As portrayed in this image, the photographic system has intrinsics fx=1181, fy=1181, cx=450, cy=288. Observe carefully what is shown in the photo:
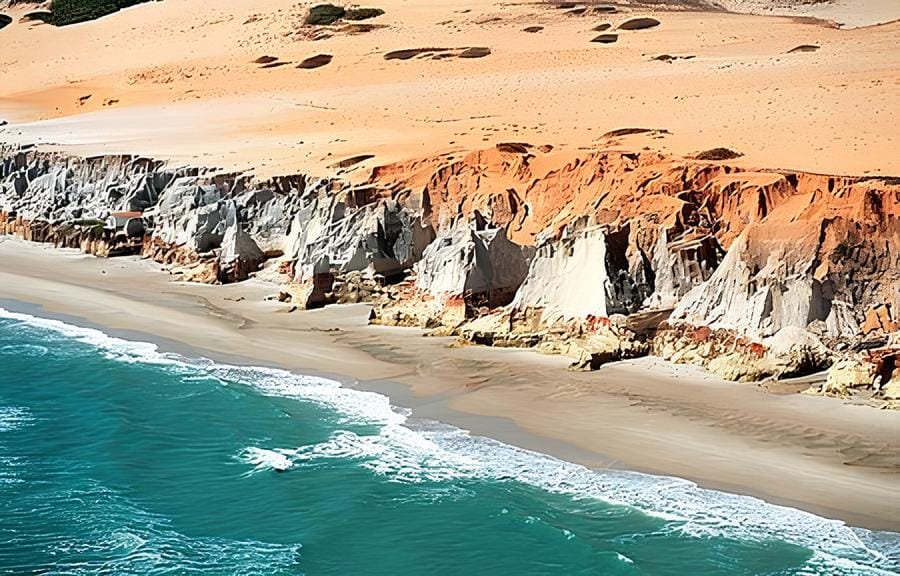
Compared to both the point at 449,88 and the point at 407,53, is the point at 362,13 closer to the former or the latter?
the point at 407,53

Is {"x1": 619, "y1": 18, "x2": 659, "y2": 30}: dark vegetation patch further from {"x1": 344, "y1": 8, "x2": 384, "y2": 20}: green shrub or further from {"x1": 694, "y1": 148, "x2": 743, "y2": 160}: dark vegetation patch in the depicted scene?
{"x1": 694, "y1": 148, "x2": 743, "y2": 160}: dark vegetation patch

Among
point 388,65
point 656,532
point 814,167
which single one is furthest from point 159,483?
point 388,65

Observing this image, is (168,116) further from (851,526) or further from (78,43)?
(851,526)

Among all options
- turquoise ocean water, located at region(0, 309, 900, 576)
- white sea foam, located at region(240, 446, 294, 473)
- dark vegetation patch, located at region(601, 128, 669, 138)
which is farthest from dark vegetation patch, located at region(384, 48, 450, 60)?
white sea foam, located at region(240, 446, 294, 473)

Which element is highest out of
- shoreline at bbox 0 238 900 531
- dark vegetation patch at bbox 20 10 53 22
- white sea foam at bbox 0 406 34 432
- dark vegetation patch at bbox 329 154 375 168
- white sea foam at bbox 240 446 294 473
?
dark vegetation patch at bbox 20 10 53 22

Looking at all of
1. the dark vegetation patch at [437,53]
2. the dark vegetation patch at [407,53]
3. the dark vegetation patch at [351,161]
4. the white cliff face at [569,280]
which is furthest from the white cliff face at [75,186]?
the dark vegetation patch at [437,53]
